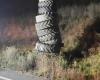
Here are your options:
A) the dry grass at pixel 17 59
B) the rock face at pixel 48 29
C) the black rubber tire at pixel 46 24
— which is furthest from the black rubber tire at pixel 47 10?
the dry grass at pixel 17 59

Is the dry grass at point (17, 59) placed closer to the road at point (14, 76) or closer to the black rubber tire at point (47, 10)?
the road at point (14, 76)

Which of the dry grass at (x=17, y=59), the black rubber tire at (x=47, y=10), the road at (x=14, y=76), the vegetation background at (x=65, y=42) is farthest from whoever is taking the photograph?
the dry grass at (x=17, y=59)

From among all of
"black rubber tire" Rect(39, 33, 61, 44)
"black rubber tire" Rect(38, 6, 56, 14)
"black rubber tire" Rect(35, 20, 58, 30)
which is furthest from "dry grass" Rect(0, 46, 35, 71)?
"black rubber tire" Rect(38, 6, 56, 14)

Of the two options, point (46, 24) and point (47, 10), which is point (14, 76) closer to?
point (46, 24)

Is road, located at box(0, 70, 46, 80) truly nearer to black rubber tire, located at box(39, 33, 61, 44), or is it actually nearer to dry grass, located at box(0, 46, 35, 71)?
dry grass, located at box(0, 46, 35, 71)

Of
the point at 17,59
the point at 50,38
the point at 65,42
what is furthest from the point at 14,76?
the point at 65,42

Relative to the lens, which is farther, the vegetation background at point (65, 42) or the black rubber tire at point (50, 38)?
the black rubber tire at point (50, 38)

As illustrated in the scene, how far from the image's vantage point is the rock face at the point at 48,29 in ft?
51.1

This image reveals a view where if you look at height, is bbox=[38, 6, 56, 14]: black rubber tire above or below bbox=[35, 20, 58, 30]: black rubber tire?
above

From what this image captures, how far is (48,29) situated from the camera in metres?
15.6

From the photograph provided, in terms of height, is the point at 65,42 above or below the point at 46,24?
below

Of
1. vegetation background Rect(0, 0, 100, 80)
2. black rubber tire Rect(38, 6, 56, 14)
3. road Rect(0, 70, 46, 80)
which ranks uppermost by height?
black rubber tire Rect(38, 6, 56, 14)

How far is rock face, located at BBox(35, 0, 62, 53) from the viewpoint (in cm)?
1556

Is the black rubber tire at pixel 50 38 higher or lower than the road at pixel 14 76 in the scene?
higher
